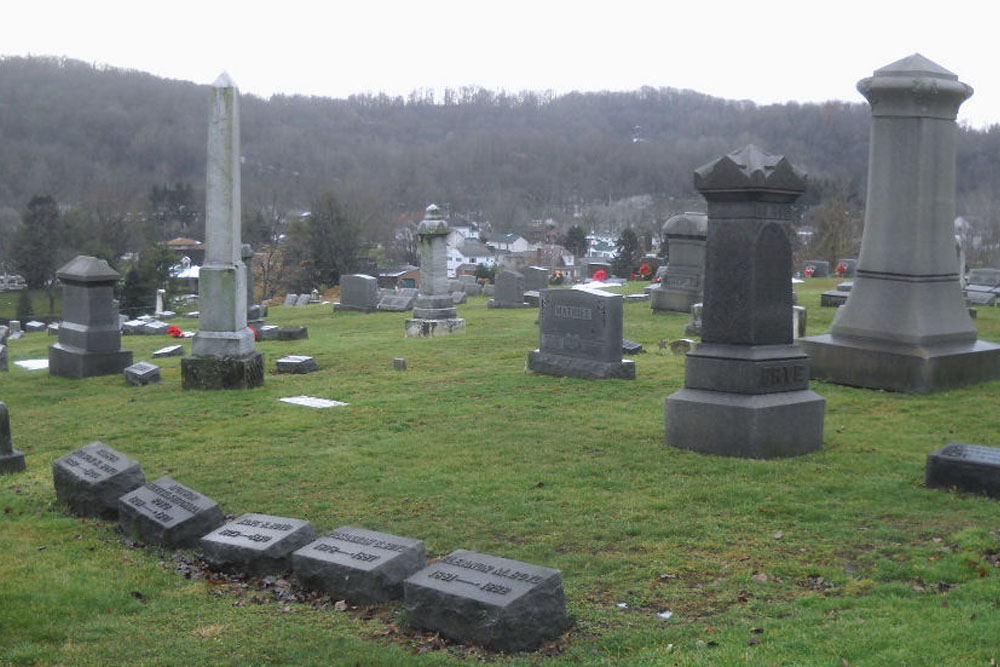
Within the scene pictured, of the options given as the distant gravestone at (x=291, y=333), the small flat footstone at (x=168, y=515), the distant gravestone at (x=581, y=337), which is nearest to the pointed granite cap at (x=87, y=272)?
the distant gravestone at (x=291, y=333)

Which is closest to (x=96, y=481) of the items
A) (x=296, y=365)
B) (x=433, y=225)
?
(x=296, y=365)

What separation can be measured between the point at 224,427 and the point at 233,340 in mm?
2798

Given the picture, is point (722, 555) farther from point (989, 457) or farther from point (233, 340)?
point (233, 340)

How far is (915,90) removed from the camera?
35.0 ft

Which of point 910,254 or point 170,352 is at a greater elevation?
point 910,254

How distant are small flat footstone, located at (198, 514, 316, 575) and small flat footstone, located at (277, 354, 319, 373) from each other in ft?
26.8

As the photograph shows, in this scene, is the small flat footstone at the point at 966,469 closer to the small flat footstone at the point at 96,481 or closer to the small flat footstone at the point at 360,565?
the small flat footstone at the point at 360,565

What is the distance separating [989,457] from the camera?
277 inches

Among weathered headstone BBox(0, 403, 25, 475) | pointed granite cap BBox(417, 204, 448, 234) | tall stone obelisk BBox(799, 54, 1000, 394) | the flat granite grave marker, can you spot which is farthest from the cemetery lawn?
pointed granite cap BBox(417, 204, 448, 234)

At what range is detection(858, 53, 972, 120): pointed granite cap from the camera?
10.7 m

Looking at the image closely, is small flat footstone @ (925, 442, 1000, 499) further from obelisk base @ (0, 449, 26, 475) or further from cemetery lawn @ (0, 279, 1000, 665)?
obelisk base @ (0, 449, 26, 475)

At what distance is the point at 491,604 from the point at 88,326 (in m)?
11.9

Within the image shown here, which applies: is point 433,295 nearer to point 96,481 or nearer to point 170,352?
point 170,352

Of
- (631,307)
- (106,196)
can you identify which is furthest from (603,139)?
(631,307)
